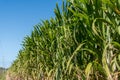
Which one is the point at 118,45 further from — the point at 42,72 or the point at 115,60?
the point at 42,72

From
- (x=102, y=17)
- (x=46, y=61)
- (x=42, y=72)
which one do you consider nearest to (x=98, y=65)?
(x=102, y=17)

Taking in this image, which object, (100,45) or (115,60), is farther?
(100,45)

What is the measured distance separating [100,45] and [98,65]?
0.69ft

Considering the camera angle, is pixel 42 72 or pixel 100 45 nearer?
pixel 100 45

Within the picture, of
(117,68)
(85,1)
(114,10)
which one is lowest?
(117,68)

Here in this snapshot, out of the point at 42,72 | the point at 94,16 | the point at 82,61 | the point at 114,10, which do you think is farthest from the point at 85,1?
the point at 42,72

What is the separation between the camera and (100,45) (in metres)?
3.81

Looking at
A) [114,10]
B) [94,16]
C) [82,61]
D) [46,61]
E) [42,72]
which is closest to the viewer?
[114,10]

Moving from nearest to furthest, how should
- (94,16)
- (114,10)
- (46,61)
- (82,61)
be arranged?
(114,10), (94,16), (82,61), (46,61)

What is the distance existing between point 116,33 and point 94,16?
0.97 feet

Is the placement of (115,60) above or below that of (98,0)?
below

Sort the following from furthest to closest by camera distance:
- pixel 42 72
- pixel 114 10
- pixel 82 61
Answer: pixel 42 72 → pixel 82 61 → pixel 114 10

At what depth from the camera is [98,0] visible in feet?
12.0

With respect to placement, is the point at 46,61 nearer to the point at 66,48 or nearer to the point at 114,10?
the point at 66,48
